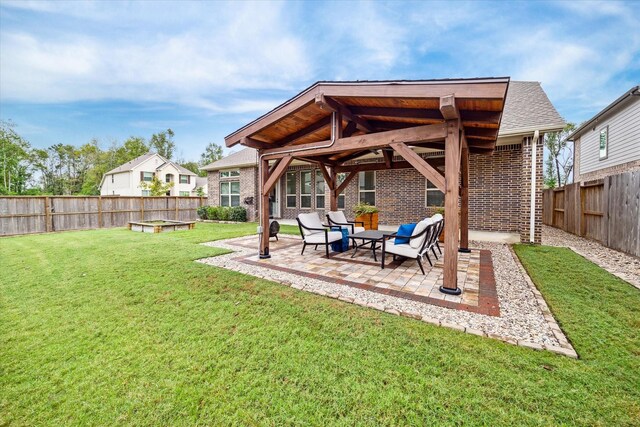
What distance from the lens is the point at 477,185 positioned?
32.2 ft

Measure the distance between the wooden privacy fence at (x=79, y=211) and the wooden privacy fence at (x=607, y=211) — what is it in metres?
18.1

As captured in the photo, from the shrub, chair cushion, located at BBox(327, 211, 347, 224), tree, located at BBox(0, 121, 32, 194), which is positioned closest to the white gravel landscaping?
chair cushion, located at BBox(327, 211, 347, 224)

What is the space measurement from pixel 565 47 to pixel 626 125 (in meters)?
6.97

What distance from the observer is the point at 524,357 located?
2.41 m

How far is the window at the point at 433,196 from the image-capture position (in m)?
10.7

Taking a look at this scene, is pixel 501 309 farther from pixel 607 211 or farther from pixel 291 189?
pixel 291 189

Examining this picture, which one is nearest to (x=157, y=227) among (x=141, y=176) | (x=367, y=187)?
(x=367, y=187)

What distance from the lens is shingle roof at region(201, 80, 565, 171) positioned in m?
7.15

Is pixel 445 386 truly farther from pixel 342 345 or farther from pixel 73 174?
pixel 73 174

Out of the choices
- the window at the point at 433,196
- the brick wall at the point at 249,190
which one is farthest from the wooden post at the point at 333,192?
the brick wall at the point at 249,190

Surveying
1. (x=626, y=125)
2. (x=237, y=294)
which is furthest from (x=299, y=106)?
(x=626, y=125)

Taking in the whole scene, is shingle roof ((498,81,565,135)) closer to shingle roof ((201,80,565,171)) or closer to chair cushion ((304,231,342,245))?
shingle roof ((201,80,565,171))

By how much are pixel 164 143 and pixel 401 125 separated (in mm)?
47767

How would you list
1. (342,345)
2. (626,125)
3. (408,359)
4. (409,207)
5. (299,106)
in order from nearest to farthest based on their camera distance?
1. (408,359)
2. (342,345)
3. (299,106)
4. (626,125)
5. (409,207)
